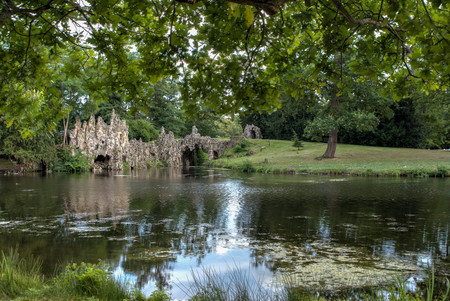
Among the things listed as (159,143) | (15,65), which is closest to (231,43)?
(15,65)

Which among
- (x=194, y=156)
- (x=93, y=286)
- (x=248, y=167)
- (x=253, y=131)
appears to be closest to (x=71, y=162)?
(x=248, y=167)

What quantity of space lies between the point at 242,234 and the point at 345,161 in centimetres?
2538

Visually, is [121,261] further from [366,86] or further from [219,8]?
[366,86]

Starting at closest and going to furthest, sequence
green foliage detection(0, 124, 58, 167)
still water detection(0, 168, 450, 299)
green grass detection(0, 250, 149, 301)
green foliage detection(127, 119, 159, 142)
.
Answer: green grass detection(0, 250, 149, 301), still water detection(0, 168, 450, 299), green foliage detection(0, 124, 58, 167), green foliage detection(127, 119, 159, 142)

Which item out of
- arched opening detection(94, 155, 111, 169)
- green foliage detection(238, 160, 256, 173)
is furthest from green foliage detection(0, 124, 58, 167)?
green foliage detection(238, 160, 256, 173)

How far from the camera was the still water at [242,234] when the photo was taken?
6.72m

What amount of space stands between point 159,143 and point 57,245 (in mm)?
41255

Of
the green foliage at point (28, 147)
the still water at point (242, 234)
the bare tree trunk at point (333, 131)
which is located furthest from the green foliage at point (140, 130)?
the still water at point (242, 234)

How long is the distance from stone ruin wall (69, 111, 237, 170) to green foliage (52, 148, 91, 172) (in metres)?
0.82

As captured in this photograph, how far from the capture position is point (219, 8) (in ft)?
19.3

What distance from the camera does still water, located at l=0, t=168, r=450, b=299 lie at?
6719 millimetres

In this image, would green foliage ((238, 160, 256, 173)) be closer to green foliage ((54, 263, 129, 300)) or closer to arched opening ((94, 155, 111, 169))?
arched opening ((94, 155, 111, 169))

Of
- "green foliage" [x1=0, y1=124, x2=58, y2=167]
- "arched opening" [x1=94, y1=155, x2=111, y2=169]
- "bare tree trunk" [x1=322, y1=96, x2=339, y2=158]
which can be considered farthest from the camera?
"arched opening" [x1=94, y1=155, x2=111, y2=169]

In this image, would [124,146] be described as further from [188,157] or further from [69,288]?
[69,288]
